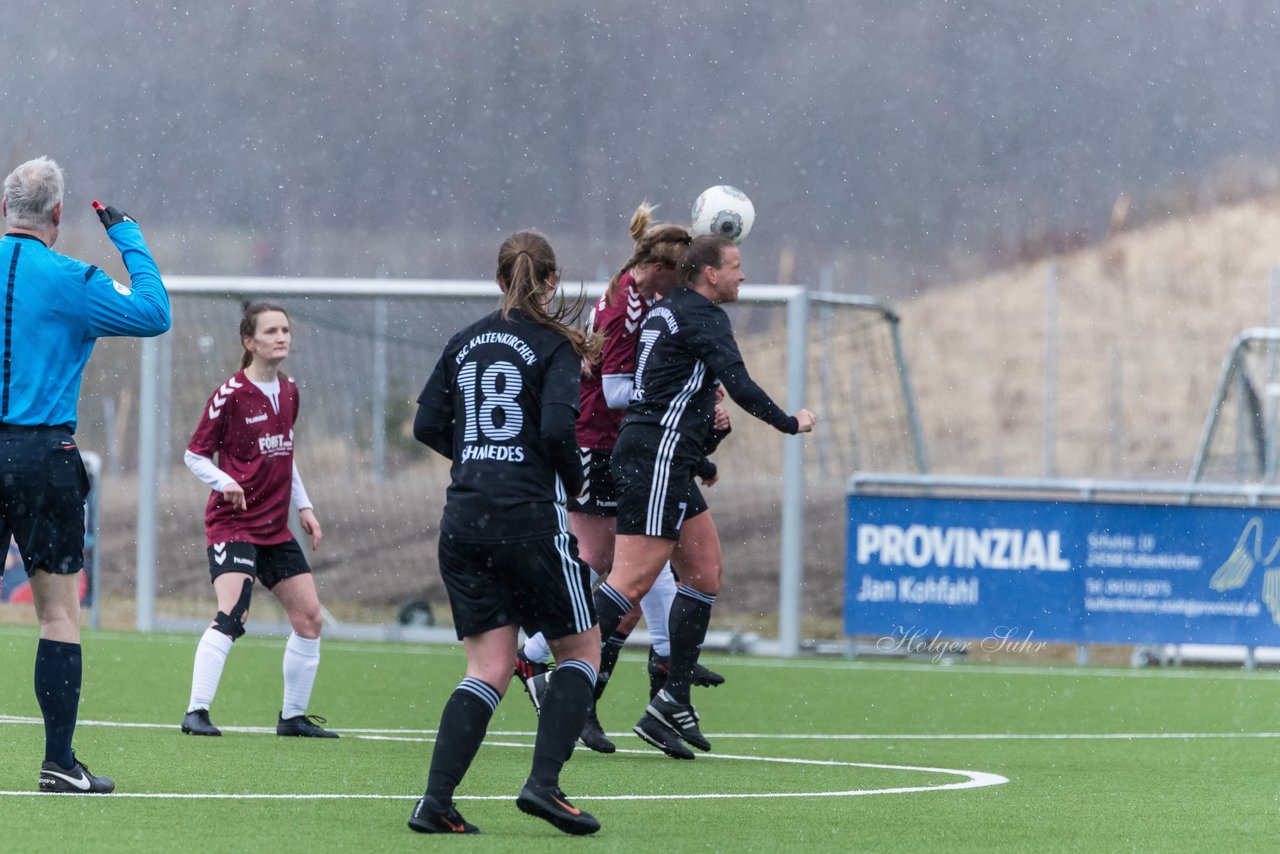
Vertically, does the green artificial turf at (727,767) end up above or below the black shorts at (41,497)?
below

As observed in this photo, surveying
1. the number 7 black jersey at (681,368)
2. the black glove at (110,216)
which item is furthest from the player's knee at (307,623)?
the black glove at (110,216)

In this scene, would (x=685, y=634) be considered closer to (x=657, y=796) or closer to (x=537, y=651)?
(x=537, y=651)

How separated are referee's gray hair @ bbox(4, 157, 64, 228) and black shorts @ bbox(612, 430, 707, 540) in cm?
232

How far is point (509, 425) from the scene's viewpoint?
507 centimetres

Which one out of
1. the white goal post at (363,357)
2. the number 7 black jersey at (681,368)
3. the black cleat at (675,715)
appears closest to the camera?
the number 7 black jersey at (681,368)

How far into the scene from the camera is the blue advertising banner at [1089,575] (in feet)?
41.3

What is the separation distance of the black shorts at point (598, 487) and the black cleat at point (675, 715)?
34.6 inches

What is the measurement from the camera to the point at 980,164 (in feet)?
220

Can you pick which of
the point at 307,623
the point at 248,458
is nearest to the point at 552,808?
the point at 307,623

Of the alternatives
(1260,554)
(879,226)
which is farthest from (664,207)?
(1260,554)

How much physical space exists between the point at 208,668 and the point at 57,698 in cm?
208

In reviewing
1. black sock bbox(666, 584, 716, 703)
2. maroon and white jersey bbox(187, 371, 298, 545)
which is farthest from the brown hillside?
maroon and white jersey bbox(187, 371, 298, 545)

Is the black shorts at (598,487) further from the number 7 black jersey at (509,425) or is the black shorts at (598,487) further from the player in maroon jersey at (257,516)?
the number 7 black jersey at (509,425)

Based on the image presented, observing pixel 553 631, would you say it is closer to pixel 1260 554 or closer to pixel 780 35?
pixel 1260 554
